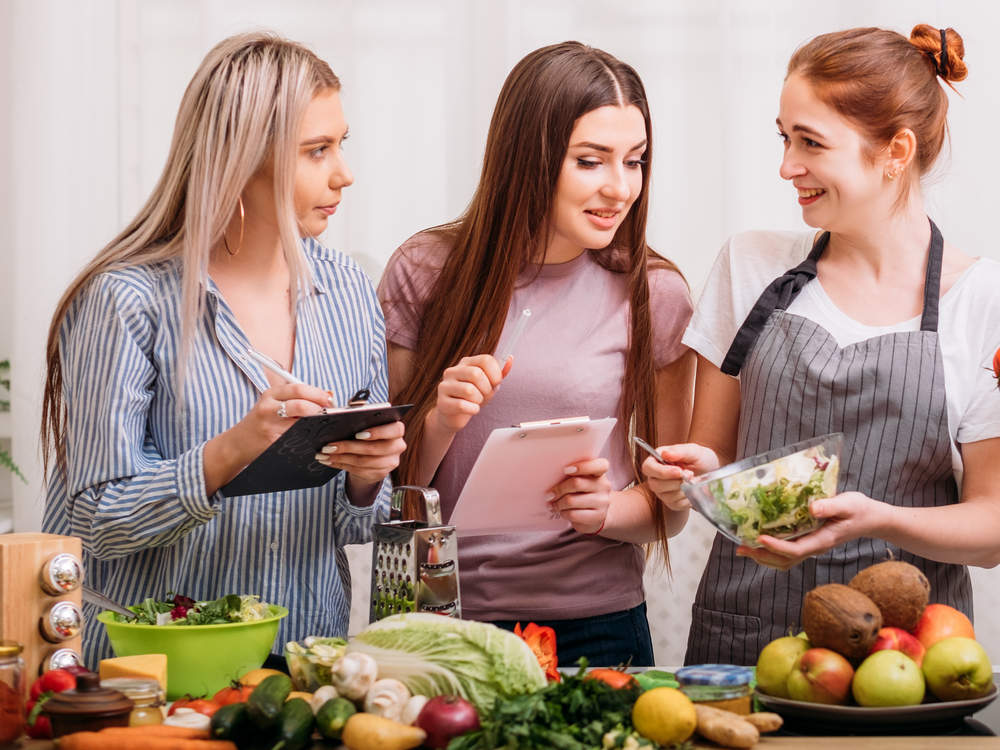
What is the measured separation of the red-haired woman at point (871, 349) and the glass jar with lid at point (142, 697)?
0.85 meters

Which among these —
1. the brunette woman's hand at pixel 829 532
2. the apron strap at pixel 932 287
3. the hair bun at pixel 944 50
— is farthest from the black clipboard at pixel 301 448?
the hair bun at pixel 944 50

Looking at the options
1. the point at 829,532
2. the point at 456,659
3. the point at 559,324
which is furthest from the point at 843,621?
the point at 559,324

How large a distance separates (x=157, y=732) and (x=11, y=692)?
0.19 meters

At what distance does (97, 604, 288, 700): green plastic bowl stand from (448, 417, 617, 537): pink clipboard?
1.39 feet

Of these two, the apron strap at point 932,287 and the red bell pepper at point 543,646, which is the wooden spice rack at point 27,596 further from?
the apron strap at point 932,287

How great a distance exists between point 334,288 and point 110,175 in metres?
1.43

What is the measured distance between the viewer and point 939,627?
4.55ft

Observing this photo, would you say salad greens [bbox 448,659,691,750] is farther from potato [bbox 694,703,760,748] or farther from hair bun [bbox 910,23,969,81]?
hair bun [bbox 910,23,969,81]

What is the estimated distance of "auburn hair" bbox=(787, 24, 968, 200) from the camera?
189 centimetres

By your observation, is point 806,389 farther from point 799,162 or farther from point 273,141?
point 273,141

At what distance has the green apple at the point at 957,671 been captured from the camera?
130 cm

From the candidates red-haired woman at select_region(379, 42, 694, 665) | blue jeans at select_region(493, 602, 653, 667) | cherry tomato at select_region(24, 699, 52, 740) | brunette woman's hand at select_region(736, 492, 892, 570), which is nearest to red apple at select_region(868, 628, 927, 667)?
brunette woman's hand at select_region(736, 492, 892, 570)

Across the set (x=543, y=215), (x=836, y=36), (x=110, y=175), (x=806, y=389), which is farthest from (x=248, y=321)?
(x=110, y=175)

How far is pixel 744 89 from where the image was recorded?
9.84ft
